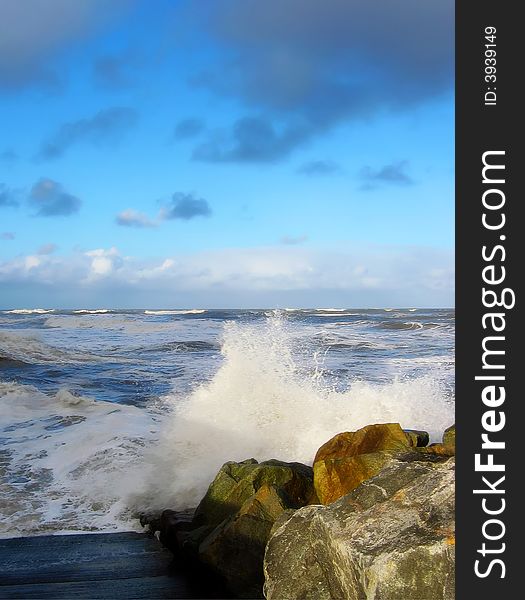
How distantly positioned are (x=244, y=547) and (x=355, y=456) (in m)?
1.14

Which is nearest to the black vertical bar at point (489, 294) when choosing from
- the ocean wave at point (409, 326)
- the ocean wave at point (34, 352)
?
the ocean wave at point (34, 352)

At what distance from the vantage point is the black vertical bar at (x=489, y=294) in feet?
7.22

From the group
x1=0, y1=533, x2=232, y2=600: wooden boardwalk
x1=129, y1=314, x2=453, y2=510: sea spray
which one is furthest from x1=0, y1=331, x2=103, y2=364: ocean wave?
x1=0, y1=533, x2=232, y2=600: wooden boardwalk

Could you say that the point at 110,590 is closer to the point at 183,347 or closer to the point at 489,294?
the point at 489,294

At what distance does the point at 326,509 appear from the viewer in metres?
3.62

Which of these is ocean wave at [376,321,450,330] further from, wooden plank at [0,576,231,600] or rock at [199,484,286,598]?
wooden plank at [0,576,231,600]

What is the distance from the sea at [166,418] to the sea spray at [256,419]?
19 millimetres

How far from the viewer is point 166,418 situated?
1068 cm

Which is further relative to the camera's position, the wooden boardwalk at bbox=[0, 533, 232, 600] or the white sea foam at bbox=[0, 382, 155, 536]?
the white sea foam at bbox=[0, 382, 155, 536]

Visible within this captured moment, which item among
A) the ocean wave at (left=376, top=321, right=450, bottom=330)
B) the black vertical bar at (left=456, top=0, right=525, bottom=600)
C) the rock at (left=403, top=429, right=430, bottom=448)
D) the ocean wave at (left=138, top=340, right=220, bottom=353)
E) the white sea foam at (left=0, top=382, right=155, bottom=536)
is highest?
the black vertical bar at (left=456, top=0, right=525, bottom=600)

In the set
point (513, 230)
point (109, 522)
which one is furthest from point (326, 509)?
point (109, 522)

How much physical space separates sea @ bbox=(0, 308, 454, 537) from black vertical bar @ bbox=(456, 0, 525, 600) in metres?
4.87

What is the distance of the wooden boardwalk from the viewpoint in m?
4.91

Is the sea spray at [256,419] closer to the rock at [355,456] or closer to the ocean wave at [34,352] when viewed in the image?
the rock at [355,456]
